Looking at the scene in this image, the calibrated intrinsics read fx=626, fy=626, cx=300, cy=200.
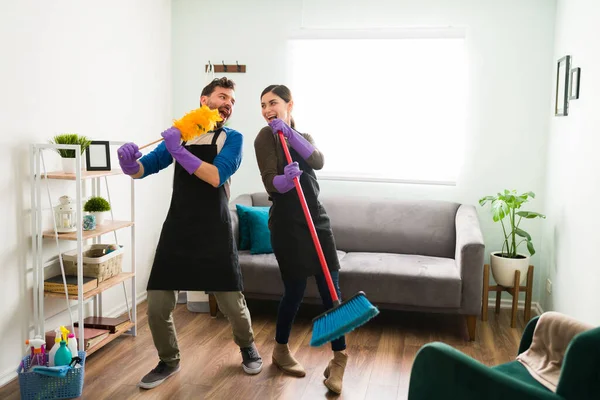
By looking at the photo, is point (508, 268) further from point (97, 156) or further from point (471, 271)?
point (97, 156)

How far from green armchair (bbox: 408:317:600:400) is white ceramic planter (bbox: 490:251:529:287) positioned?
92.5 inches

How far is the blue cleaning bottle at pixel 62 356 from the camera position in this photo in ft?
8.95

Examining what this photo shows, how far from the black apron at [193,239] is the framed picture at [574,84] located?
189cm

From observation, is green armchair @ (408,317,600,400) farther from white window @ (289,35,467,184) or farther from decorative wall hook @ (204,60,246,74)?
decorative wall hook @ (204,60,246,74)

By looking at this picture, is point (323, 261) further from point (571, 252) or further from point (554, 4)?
point (554, 4)

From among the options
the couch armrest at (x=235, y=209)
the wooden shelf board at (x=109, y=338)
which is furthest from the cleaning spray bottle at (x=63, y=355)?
the couch armrest at (x=235, y=209)

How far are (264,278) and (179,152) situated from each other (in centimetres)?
139

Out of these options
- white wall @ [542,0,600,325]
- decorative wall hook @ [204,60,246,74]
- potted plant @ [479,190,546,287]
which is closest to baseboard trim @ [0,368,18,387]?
decorative wall hook @ [204,60,246,74]

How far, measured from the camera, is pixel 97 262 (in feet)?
10.5

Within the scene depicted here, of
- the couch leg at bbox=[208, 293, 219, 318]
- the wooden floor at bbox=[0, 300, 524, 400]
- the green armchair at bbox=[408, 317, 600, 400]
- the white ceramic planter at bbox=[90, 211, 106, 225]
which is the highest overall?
the white ceramic planter at bbox=[90, 211, 106, 225]

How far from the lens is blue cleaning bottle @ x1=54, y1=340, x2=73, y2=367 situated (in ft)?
8.95

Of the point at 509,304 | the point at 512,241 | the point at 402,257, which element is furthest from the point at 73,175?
the point at 509,304

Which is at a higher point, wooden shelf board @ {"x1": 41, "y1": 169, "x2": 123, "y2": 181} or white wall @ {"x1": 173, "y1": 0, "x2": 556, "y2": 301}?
white wall @ {"x1": 173, "y1": 0, "x2": 556, "y2": 301}

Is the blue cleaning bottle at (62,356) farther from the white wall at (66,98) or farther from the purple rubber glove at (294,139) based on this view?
the purple rubber glove at (294,139)
